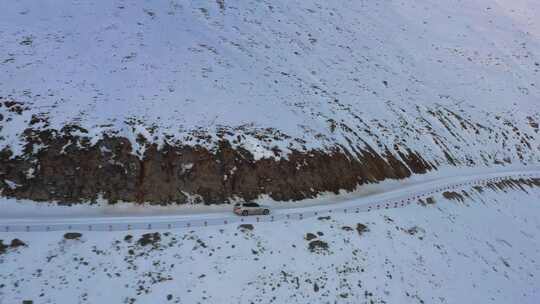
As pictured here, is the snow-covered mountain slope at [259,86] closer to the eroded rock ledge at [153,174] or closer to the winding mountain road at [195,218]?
the eroded rock ledge at [153,174]

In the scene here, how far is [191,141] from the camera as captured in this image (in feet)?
97.3

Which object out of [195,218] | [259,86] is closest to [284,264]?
[195,218]

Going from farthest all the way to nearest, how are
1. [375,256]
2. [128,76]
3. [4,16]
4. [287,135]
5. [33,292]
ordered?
[4,16], [128,76], [287,135], [375,256], [33,292]

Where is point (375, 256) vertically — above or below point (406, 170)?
above

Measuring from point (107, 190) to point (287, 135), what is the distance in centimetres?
1453

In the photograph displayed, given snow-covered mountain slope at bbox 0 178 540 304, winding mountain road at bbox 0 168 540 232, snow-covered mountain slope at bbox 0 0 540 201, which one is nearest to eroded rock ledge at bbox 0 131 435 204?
snow-covered mountain slope at bbox 0 0 540 201

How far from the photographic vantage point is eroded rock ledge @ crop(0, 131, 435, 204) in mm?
25516

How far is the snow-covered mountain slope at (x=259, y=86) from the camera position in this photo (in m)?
29.5

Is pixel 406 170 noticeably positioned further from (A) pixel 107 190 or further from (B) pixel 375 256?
(A) pixel 107 190

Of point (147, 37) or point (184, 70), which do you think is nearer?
point (184, 70)

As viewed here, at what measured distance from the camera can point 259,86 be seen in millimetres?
40719

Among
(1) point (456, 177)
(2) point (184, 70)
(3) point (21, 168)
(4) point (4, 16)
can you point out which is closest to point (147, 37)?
(2) point (184, 70)

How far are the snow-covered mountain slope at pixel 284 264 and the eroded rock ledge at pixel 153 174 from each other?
4.29 metres

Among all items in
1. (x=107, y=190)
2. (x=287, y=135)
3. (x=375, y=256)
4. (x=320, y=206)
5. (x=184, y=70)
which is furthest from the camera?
(x=184, y=70)
